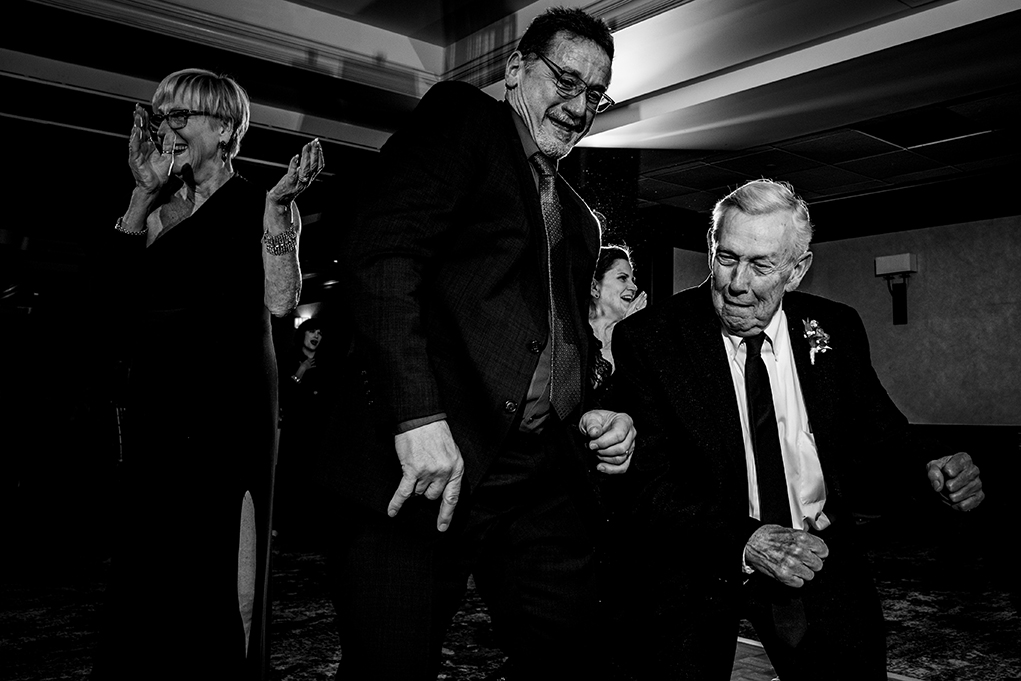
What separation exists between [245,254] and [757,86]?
4.94m

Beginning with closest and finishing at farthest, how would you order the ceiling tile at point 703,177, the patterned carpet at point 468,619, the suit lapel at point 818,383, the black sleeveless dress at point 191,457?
1. the black sleeveless dress at point 191,457
2. the suit lapel at point 818,383
3. the patterned carpet at point 468,619
4. the ceiling tile at point 703,177

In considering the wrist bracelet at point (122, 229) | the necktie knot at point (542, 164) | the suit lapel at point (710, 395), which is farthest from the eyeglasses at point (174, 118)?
the suit lapel at point (710, 395)

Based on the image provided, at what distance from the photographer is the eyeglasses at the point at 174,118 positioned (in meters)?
1.79

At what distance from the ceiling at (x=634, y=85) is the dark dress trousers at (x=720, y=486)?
3.39 m

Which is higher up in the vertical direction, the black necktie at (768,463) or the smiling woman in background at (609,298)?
the smiling woman in background at (609,298)

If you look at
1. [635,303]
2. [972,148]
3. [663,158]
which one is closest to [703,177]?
[663,158]

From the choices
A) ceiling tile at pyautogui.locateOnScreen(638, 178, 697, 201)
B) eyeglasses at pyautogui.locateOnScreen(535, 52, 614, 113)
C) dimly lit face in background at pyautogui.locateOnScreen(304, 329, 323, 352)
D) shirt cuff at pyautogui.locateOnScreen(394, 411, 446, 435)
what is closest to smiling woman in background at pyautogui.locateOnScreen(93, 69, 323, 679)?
eyeglasses at pyautogui.locateOnScreen(535, 52, 614, 113)

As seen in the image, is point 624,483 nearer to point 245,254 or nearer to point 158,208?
point 245,254

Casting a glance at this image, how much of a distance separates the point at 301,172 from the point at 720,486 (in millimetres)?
1099

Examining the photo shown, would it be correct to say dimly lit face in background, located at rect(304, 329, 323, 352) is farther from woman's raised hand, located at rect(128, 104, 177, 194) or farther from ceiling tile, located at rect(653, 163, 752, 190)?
woman's raised hand, located at rect(128, 104, 177, 194)

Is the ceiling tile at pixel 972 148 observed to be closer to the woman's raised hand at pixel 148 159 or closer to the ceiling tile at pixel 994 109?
the ceiling tile at pixel 994 109

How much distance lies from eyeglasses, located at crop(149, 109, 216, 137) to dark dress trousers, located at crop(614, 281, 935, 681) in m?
1.09

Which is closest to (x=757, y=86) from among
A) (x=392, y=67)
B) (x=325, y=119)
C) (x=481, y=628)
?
(x=392, y=67)

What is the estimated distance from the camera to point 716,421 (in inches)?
70.9
